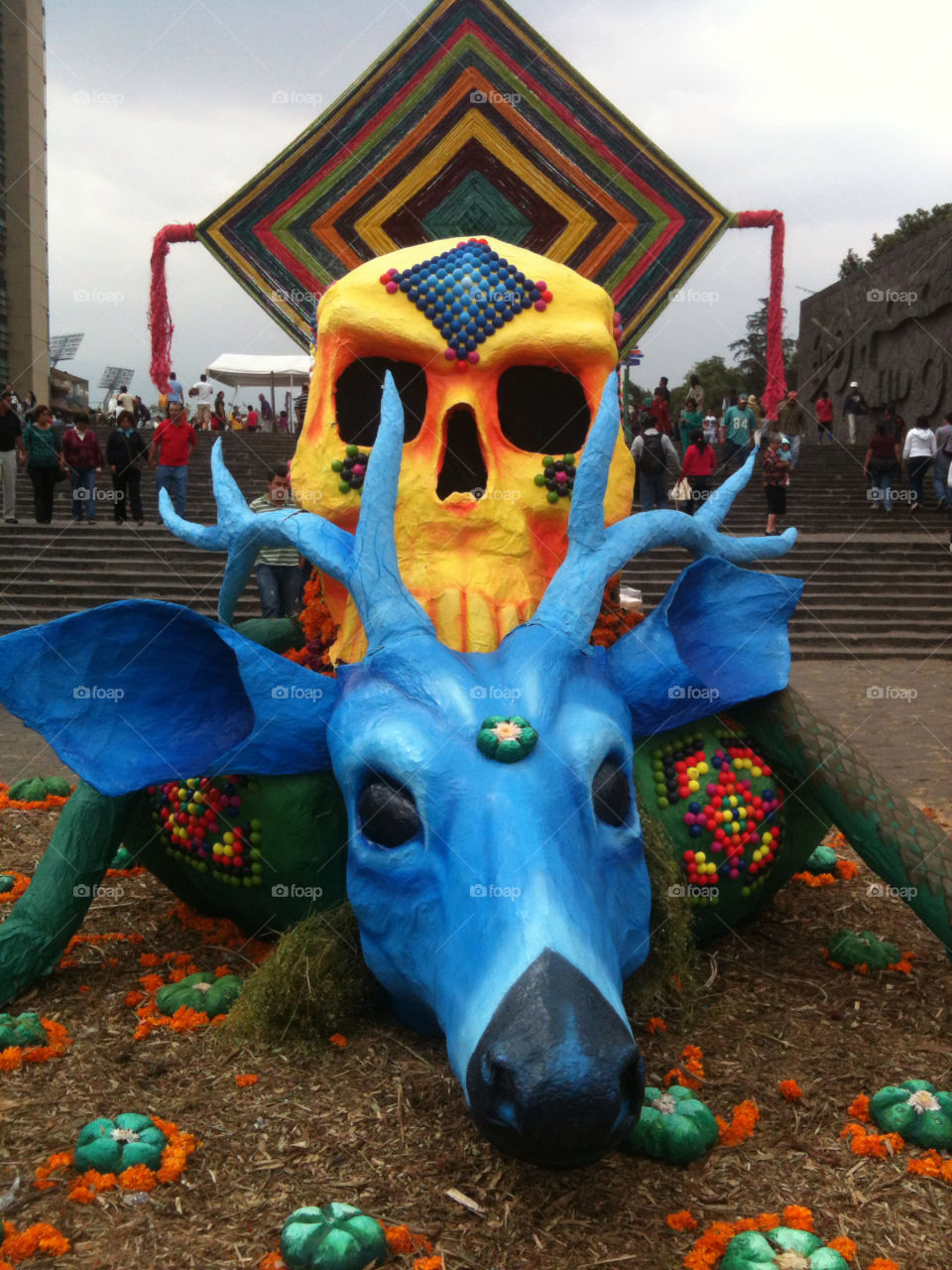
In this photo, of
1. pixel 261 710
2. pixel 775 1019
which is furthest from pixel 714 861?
pixel 261 710

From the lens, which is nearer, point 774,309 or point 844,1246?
point 844,1246

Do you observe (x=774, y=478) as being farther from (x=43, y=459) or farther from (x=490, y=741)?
(x=490, y=741)

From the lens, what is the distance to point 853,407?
23.7m

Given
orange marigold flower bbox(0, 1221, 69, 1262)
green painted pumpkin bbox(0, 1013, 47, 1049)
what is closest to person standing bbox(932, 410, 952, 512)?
green painted pumpkin bbox(0, 1013, 47, 1049)

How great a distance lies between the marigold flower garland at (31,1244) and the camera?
98.3 inches

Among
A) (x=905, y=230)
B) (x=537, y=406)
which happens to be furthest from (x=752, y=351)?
(x=537, y=406)

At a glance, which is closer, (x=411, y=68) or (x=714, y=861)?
(x=714, y=861)

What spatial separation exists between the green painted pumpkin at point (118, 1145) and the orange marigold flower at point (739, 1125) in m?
1.38

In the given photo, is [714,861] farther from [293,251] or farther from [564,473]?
[293,251]

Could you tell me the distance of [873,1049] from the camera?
3.51 m

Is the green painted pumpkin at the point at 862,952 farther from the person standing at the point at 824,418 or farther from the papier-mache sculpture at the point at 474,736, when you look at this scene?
the person standing at the point at 824,418

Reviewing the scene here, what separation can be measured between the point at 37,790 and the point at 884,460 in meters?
14.2

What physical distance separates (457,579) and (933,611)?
10.9m

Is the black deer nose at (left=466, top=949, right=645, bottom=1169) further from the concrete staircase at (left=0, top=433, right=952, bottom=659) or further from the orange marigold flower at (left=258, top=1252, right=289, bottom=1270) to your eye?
the concrete staircase at (left=0, top=433, right=952, bottom=659)
